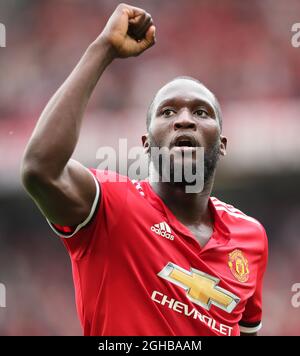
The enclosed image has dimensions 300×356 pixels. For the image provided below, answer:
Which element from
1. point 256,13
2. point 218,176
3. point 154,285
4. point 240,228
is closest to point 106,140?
point 218,176

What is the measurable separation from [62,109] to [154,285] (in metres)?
0.83

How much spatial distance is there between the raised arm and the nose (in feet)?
1.75

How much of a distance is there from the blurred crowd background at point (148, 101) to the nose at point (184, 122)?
4.60m

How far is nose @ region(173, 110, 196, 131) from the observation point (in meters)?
2.90

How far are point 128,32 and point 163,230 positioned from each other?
0.86 m

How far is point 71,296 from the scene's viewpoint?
830cm

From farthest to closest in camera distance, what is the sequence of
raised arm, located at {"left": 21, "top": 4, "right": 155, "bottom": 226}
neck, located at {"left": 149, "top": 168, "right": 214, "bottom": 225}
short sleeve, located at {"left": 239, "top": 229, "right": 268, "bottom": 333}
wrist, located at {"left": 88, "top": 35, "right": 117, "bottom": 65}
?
short sleeve, located at {"left": 239, "top": 229, "right": 268, "bottom": 333}, neck, located at {"left": 149, "top": 168, "right": 214, "bottom": 225}, wrist, located at {"left": 88, "top": 35, "right": 117, "bottom": 65}, raised arm, located at {"left": 21, "top": 4, "right": 155, "bottom": 226}

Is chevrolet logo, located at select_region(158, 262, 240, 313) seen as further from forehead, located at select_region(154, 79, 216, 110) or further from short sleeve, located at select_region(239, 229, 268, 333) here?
forehead, located at select_region(154, 79, 216, 110)

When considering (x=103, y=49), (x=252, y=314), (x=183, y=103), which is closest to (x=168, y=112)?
(x=183, y=103)

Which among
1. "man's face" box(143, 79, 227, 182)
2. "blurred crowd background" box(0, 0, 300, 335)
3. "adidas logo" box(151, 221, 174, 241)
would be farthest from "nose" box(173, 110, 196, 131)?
"blurred crowd background" box(0, 0, 300, 335)

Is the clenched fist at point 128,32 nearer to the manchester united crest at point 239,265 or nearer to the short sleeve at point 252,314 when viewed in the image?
the manchester united crest at point 239,265

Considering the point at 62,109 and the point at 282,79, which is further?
the point at 282,79

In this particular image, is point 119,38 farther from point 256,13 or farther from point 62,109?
point 256,13

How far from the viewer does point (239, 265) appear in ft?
10.1
